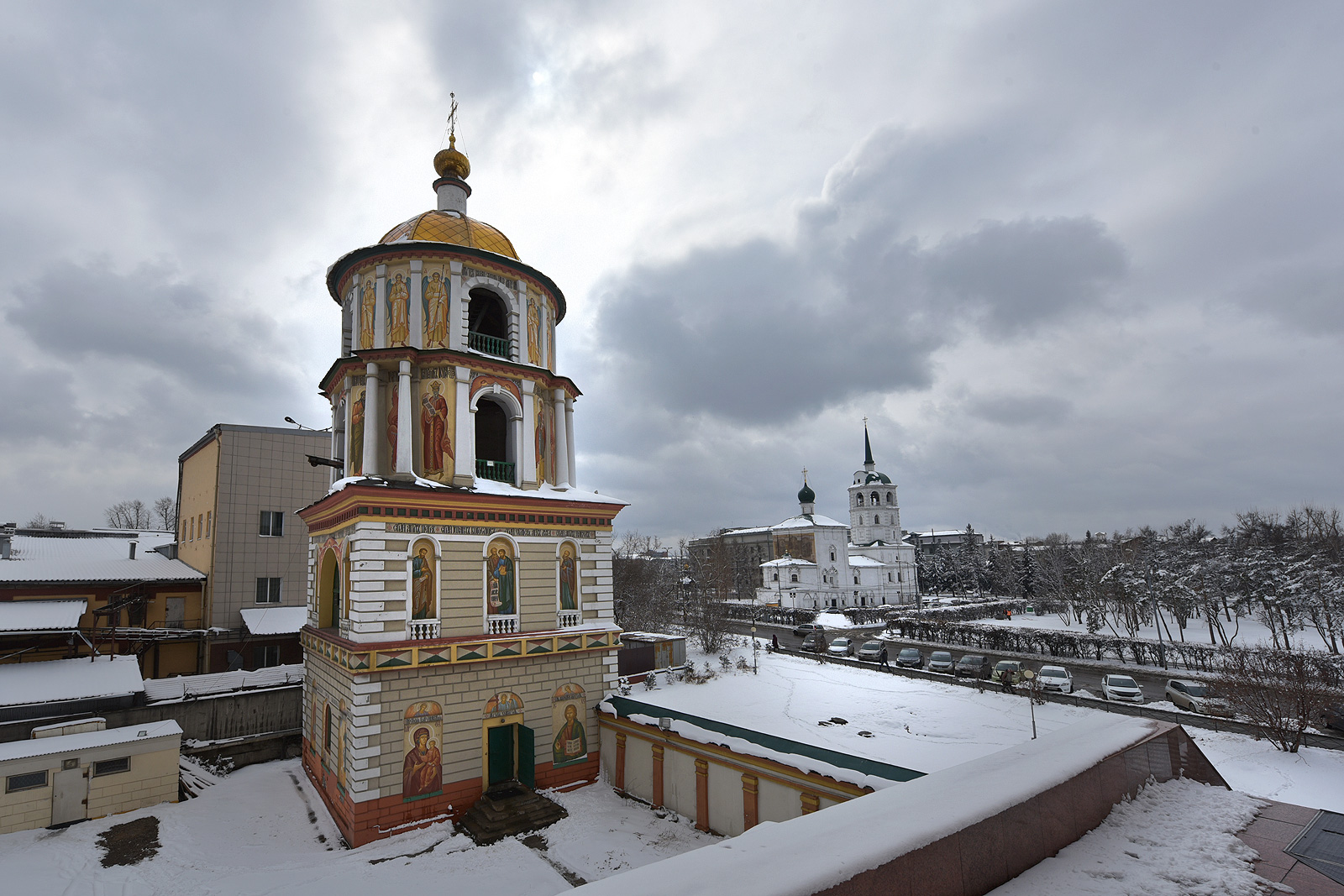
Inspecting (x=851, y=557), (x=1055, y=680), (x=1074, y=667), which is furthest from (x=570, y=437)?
(x=851, y=557)

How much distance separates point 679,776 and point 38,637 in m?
22.7

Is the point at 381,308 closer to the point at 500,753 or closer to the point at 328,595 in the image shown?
the point at 328,595

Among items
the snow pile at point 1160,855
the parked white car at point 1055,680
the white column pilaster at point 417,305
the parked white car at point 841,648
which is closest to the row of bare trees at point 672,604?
the parked white car at point 841,648

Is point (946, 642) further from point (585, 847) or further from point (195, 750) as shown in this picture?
point (195, 750)

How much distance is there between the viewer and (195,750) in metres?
18.0

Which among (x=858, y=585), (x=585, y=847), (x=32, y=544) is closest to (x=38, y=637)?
(x=32, y=544)

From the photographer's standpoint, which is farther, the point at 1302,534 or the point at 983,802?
the point at 1302,534

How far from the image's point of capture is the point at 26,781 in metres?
13.4

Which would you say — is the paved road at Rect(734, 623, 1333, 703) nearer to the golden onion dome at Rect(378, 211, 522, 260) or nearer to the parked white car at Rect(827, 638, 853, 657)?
the parked white car at Rect(827, 638, 853, 657)

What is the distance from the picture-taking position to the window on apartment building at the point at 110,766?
1423 cm

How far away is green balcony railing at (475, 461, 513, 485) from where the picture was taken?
16.2 m

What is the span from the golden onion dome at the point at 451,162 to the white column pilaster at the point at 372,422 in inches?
283

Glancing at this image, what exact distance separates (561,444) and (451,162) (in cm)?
929

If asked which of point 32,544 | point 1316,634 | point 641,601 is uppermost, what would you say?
point 32,544
